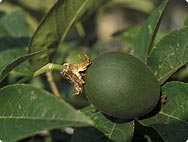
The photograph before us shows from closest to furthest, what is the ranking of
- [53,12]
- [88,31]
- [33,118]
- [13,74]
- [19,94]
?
1. [33,118]
2. [19,94]
3. [53,12]
4. [13,74]
5. [88,31]

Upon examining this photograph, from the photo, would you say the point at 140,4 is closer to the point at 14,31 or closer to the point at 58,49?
the point at 58,49

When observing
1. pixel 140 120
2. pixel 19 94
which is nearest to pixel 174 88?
pixel 140 120

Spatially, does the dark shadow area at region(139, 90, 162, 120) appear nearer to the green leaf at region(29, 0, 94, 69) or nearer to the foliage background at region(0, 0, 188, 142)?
the foliage background at region(0, 0, 188, 142)

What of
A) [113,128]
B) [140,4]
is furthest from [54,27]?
[140,4]

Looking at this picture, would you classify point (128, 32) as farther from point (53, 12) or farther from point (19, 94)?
point (19, 94)

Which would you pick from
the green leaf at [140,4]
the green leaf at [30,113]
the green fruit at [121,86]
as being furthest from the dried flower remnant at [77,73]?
the green leaf at [140,4]

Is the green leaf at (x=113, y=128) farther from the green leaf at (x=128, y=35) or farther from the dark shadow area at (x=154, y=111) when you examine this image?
the green leaf at (x=128, y=35)
